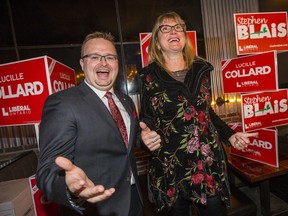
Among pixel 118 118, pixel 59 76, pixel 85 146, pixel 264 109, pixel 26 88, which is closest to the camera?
pixel 85 146

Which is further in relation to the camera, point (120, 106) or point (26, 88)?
point (26, 88)

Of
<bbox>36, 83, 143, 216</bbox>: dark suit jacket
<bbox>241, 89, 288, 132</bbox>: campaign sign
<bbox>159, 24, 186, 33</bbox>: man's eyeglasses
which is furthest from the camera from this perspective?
<bbox>241, 89, 288, 132</bbox>: campaign sign

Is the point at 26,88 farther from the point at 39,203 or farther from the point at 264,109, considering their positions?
the point at 264,109

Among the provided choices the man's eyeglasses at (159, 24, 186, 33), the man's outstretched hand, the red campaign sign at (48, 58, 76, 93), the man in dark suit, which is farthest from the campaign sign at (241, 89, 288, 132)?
the man's outstretched hand

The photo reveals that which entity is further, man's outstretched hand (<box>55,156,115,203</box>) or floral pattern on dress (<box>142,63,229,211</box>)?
floral pattern on dress (<box>142,63,229,211</box>)

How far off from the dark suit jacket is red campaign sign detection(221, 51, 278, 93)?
1.47m

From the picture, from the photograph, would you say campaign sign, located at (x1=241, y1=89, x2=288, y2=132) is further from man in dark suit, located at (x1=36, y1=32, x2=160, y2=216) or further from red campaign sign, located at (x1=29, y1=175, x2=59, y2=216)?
red campaign sign, located at (x1=29, y1=175, x2=59, y2=216)

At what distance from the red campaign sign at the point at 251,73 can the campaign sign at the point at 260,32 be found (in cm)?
13

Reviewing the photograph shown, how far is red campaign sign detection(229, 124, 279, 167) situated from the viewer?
7.32 feet

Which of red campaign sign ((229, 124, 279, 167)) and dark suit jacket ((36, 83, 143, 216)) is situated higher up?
dark suit jacket ((36, 83, 143, 216))

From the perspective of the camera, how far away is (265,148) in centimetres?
233

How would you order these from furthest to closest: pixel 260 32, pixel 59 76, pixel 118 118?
pixel 260 32 < pixel 59 76 < pixel 118 118

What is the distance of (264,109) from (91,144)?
1891 millimetres

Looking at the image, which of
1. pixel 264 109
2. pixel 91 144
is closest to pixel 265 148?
pixel 264 109
